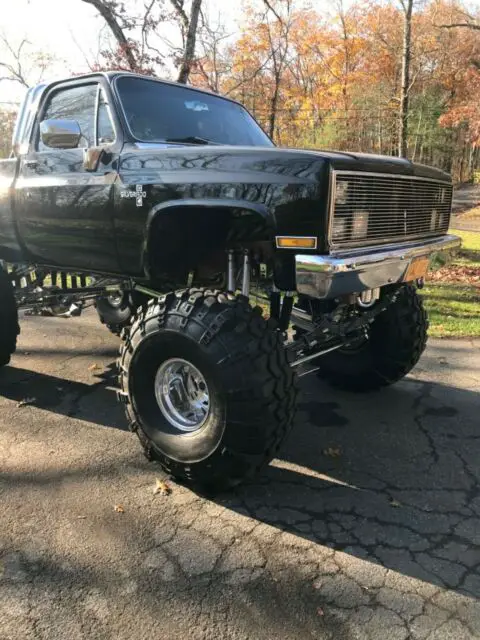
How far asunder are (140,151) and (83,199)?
25.3 inches

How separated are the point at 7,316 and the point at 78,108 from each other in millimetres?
1850

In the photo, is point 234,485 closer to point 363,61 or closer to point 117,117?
point 117,117

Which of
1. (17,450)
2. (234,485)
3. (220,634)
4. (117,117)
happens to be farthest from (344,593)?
(117,117)

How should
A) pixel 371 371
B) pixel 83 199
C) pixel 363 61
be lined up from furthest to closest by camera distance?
pixel 363 61, pixel 371 371, pixel 83 199

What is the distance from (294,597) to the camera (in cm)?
235

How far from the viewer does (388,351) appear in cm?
452

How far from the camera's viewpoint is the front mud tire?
289cm

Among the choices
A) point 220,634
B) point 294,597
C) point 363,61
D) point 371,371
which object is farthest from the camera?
point 363,61

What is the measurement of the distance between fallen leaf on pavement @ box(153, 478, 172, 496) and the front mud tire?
0.33 ft

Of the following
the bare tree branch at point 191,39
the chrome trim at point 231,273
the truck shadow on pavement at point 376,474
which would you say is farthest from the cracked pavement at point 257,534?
the bare tree branch at point 191,39

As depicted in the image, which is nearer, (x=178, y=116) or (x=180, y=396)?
(x=180, y=396)

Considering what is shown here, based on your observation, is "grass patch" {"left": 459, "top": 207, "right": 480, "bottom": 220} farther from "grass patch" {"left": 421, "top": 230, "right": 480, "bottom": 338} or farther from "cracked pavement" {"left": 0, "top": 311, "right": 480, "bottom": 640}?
"cracked pavement" {"left": 0, "top": 311, "right": 480, "bottom": 640}

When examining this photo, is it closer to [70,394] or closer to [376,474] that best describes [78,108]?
[70,394]

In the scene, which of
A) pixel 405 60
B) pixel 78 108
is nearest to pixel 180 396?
pixel 78 108
